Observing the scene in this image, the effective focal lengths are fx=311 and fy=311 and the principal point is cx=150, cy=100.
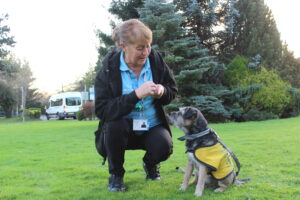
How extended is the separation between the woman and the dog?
29cm

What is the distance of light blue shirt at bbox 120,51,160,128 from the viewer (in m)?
3.58

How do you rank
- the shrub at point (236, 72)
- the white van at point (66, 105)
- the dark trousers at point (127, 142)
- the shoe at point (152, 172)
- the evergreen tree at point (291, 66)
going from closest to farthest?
the dark trousers at point (127, 142), the shoe at point (152, 172), the shrub at point (236, 72), the evergreen tree at point (291, 66), the white van at point (66, 105)

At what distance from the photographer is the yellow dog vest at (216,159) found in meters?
3.33

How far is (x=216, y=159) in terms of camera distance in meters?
3.36

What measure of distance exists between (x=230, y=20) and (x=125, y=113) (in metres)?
16.7

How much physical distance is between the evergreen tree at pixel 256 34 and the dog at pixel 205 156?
58.4ft

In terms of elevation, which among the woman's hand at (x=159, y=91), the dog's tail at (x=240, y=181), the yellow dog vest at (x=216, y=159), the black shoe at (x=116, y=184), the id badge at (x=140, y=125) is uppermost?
the woman's hand at (x=159, y=91)

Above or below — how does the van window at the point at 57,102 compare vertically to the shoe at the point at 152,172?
above

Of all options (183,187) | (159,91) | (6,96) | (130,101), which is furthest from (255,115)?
(6,96)

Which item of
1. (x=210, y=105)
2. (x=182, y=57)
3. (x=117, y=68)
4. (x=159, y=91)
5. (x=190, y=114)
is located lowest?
(x=190, y=114)

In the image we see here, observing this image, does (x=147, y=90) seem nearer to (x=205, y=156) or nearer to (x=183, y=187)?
(x=205, y=156)

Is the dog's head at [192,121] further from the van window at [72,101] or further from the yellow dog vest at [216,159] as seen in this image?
the van window at [72,101]

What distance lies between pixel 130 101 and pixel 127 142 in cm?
67

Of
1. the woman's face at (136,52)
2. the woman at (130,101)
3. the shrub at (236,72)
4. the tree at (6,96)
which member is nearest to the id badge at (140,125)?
the woman at (130,101)
